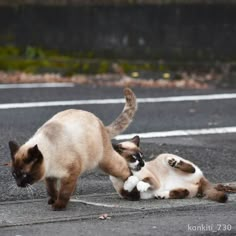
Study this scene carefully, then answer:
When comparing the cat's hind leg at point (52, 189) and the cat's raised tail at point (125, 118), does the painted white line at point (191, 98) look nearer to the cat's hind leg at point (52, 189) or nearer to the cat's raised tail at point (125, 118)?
the cat's raised tail at point (125, 118)

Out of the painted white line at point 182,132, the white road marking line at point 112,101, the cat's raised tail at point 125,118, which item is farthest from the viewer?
the white road marking line at point 112,101

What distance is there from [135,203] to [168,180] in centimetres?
34

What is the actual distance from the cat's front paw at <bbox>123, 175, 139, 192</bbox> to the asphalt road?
0.12m

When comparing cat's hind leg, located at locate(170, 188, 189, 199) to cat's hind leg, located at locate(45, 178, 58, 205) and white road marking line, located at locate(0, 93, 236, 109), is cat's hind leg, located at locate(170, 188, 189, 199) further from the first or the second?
white road marking line, located at locate(0, 93, 236, 109)

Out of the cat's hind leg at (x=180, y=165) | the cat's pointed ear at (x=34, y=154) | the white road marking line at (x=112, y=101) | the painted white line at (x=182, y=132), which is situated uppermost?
the cat's pointed ear at (x=34, y=154)

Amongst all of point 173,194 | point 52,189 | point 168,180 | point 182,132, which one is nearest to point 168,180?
point 168,180

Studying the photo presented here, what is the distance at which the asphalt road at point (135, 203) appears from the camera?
6.05m

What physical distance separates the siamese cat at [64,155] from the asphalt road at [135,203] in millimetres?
241

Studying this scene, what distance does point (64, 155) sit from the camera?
629 cm

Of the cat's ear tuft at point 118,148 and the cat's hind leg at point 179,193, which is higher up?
the cat's ear tuft at point 118,148

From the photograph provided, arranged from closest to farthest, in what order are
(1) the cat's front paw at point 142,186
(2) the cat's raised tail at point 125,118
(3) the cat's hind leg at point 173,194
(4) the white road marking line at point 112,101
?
(1) the cat's front paw at point 142,186, (3) the cat's hind leg at point 173,194, (2) the cat's raised tail at point 125,118, (4) the white road marking line at point 112,101

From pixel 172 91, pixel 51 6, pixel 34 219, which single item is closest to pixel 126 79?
pixel 172 91

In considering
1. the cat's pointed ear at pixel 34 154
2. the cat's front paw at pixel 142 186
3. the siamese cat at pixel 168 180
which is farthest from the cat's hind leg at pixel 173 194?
the cat's pointed ear at pixel 34 154

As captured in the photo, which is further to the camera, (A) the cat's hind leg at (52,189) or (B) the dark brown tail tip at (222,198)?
(B) the dark brown tail tip at (222,198)
